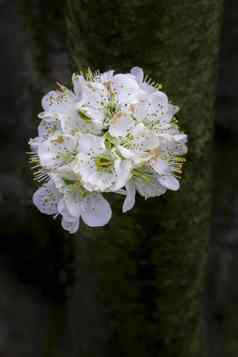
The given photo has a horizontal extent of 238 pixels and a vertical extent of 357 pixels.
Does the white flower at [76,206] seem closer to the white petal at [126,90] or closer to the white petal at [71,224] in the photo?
the white petal at [71,224]

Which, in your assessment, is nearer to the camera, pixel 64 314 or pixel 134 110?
pixel 134 110

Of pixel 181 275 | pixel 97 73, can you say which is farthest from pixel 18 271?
pixel 97 73

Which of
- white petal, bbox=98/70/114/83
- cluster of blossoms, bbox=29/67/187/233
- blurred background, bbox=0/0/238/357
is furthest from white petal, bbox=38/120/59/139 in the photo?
blurred background, bbox=0/0/238/357

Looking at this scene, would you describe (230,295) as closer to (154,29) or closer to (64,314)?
(64,314)

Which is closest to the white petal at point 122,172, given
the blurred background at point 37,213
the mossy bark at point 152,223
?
the mossy bark at point 152,223

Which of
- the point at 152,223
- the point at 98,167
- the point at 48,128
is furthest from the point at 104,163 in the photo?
the point at 152,223

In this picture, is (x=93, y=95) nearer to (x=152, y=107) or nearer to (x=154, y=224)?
(x=152, y=107)
